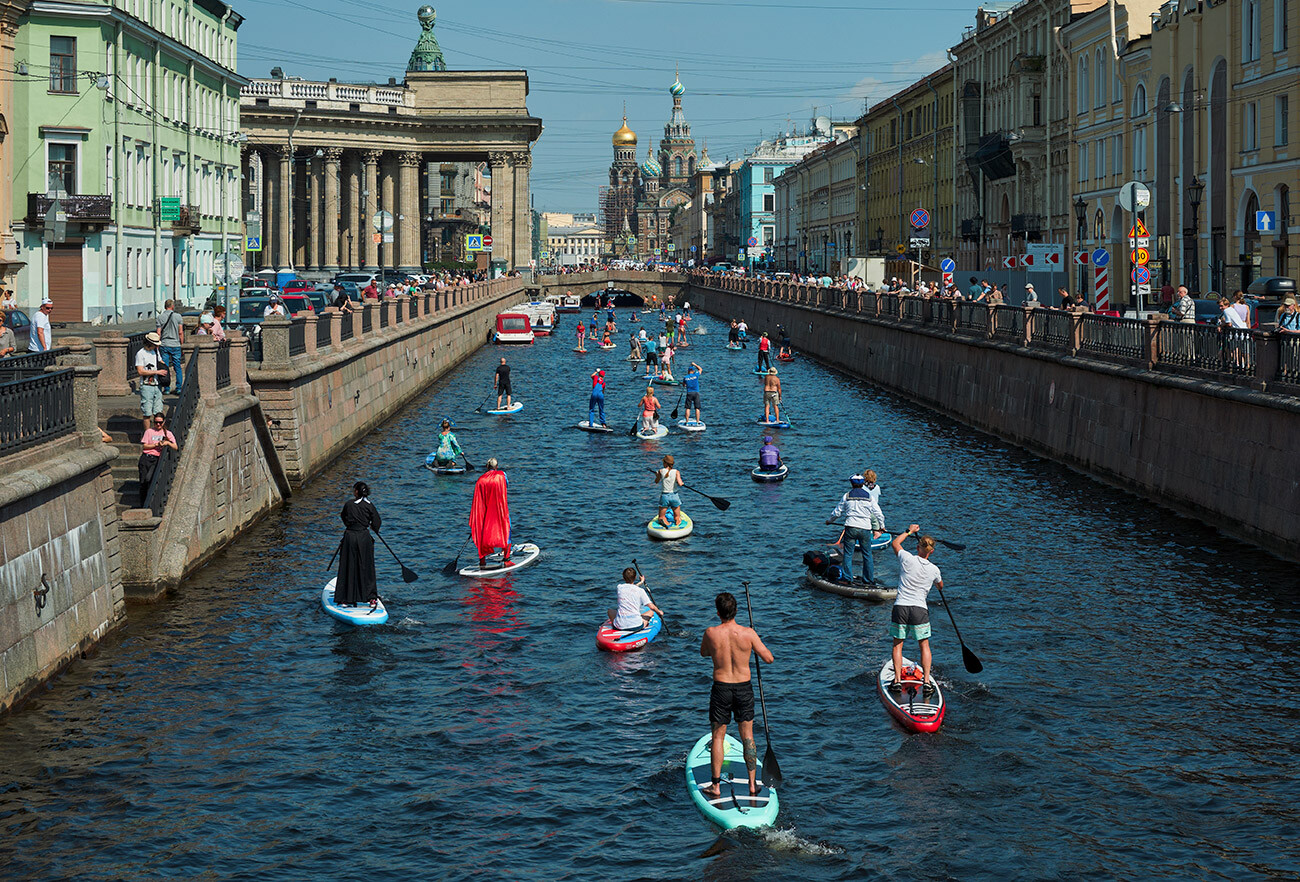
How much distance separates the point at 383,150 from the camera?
13100 centimetres

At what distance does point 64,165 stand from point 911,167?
6315cm

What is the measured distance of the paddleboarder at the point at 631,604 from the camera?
20.7 m

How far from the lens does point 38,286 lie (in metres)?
58.1

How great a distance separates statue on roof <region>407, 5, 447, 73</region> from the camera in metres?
186

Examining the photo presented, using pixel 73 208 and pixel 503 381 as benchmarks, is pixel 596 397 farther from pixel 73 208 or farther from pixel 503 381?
pixel 73 208

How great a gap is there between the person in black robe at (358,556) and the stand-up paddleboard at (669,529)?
23.9ft

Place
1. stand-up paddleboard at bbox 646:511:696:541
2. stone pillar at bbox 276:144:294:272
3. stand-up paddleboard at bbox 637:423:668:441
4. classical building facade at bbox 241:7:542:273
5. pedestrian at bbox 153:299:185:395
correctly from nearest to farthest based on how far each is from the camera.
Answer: stand-up paddleboard at bbox 646:511:696:541
pedestrian at bbox 153:299:185:395
stand-up paddleboard at bbox 637:423:668:441
stone pillar at bbox 276:144:294:272
classical building facade at bbox 241:7:542:273

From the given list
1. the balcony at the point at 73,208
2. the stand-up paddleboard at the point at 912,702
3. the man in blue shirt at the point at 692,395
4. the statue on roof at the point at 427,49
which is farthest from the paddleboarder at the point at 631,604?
the statue on roof at the point at 427,49

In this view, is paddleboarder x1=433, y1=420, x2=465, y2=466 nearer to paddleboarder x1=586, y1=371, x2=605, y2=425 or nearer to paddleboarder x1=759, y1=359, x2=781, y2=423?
paddleboarder x1=586, y1=371, x2=605, y2=425

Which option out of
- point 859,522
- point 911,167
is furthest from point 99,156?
point 911,167

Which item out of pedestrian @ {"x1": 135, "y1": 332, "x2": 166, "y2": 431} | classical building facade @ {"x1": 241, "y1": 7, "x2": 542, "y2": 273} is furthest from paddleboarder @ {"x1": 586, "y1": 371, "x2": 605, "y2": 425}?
A: classical building facade @ {"x1": 241, "y1": 7, "x2": 542, "y2": 273}

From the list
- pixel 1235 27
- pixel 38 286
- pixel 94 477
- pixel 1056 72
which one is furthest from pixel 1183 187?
pixel 94 477

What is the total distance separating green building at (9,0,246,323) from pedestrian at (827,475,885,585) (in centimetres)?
3446

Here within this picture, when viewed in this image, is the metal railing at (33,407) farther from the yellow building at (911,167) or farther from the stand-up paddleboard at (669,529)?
the yellow building at (911,167)
